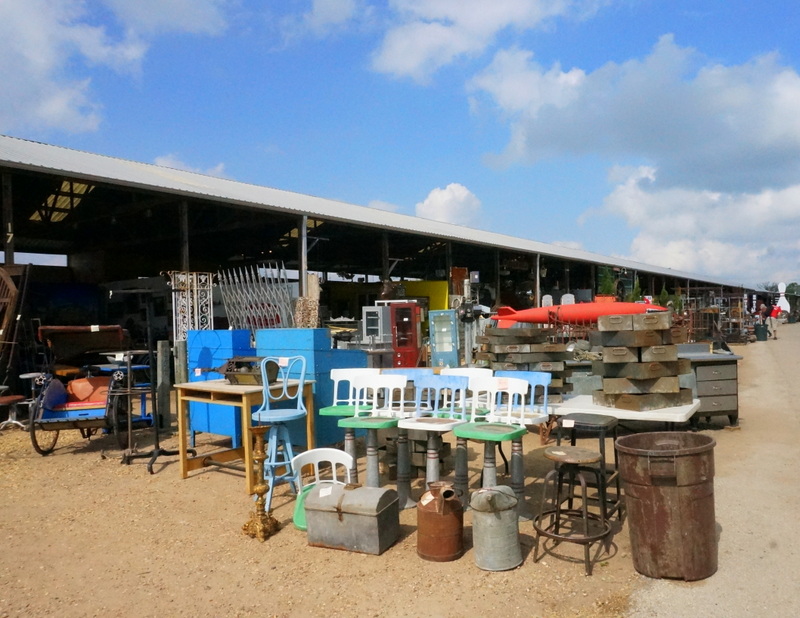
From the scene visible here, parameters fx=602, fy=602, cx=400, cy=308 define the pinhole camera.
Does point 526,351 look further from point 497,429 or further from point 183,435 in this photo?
point 183,435

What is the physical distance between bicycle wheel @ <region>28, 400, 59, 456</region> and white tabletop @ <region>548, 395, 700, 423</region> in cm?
562

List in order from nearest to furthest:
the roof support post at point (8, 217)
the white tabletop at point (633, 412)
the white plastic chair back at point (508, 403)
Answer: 1. the white plastic chair back at point (508, 403)
2. the white tabletop at point (633, 412)
3. the roof support post at point (8, 217)

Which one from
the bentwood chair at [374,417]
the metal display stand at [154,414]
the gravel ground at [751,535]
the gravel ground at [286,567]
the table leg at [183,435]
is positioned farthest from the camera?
the metal display stand at [154,414]

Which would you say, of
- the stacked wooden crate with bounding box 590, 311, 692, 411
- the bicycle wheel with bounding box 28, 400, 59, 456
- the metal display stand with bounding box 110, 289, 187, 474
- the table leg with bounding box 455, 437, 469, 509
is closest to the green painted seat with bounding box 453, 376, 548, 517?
the table leg with bounding box 455, 437, 469, 509

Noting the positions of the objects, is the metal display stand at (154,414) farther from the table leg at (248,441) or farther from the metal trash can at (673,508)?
the metal trash can at (673,508)

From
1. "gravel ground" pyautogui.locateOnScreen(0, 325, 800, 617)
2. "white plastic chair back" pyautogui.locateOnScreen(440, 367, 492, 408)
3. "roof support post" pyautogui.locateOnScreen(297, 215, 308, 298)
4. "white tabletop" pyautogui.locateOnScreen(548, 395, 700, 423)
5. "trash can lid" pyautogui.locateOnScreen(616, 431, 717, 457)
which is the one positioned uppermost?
"roof support post" pyautogui.locateOnScreen(297, 215, 308, 298)

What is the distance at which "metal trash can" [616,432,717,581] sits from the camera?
3455mm

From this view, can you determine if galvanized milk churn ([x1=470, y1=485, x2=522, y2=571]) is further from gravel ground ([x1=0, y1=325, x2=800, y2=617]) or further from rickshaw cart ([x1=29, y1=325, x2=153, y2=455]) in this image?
rickshaw cart ([x1=29, y1=325, x2=153, y2=455])

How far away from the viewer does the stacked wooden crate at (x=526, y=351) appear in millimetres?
6641

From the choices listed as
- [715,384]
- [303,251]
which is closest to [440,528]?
[715,384]

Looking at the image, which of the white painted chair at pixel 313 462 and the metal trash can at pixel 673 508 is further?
the white painted chair at pixel 313 462

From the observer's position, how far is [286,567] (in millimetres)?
3889

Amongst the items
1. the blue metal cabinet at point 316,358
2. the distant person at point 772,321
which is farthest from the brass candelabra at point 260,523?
the distant person at point 772,321

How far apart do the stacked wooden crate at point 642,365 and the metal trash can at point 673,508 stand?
193 centimetres
